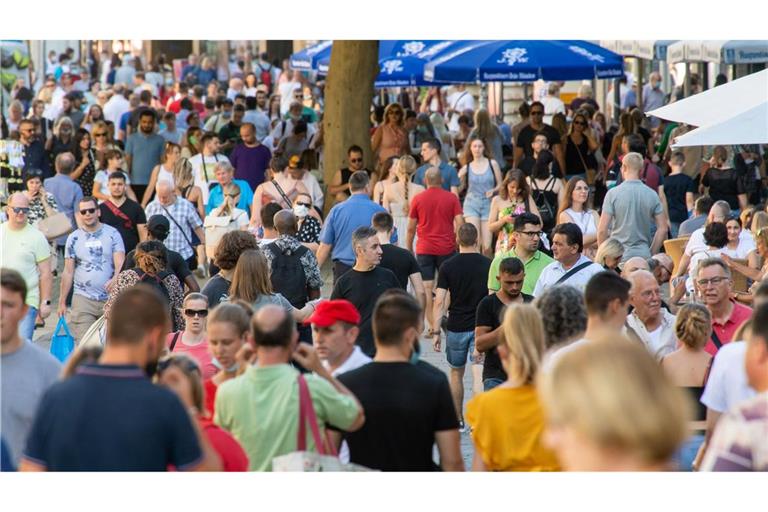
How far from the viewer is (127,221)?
43.1ft

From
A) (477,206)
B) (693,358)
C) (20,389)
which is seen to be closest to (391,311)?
(20,389)

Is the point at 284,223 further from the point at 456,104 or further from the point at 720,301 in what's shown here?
the point at 456,104

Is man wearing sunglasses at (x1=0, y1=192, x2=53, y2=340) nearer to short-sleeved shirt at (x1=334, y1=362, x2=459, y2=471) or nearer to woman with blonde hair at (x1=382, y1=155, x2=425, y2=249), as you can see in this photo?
woman with blonde hair at (x1=382, y1=155, x2=425, y2=249)

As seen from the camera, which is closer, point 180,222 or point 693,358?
point 693,358

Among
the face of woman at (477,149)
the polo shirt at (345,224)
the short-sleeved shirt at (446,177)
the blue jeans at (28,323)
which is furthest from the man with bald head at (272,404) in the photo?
the short-sleeved shirt at (446,177)

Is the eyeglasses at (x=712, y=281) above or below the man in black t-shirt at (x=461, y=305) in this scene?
above

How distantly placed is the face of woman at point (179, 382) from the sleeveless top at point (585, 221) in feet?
25.7

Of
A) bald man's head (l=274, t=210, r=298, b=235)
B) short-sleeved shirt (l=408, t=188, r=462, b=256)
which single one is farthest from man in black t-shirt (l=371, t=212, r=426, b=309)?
short-sleeved shirt (l=408, t=188, r=462, b=256)

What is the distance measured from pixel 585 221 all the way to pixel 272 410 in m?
7.62

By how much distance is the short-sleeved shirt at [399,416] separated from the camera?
5676 millimetres

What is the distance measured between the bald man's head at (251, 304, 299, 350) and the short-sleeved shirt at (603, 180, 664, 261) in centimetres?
738

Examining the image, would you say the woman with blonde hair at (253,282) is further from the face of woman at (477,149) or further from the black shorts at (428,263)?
the face of woman at (477,149)

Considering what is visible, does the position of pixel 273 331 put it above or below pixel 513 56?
below

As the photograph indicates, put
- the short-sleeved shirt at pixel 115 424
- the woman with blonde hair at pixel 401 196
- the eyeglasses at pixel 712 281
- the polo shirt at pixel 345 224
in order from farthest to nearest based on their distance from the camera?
1. the woman with blonde hair at pixel 401 196
2. the polo shirt at pixel 345 224
3. the eyeglasses at pixel 712 281
4. the short-sleeved shirt at pixel 115 424
